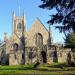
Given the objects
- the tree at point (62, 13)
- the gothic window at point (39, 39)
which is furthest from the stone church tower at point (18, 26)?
the tree at point (62, 13)

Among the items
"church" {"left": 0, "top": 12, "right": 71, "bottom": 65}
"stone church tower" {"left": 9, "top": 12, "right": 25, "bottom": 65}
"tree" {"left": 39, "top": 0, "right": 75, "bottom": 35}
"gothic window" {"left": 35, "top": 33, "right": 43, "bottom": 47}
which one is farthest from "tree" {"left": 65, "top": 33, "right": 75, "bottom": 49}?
"tree" {"left": 39, "top": 0, "right": 75, "bottom": 35}

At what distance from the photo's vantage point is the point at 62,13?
38.0 m

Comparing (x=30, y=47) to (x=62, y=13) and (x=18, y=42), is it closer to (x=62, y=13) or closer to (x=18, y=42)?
(x=18, y=42)

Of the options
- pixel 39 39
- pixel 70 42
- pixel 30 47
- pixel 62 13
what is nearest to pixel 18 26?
pixel 39 39

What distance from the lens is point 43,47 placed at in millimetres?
85125

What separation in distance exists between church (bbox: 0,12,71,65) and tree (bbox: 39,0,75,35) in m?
42.8

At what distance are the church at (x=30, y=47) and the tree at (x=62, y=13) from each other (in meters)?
42.8

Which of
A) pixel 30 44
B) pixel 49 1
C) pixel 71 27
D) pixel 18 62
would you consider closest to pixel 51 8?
pixel 49 1

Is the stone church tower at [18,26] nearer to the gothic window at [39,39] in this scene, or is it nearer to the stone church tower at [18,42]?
the stone church tower at [18,42]

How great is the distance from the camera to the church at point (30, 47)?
82938 millimetres

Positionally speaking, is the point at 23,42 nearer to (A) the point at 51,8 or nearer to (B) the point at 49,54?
(B) the point at 49,54

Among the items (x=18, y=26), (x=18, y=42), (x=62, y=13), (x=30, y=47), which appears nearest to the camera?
(x=62, y=13)

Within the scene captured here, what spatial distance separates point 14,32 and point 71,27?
2448 inches

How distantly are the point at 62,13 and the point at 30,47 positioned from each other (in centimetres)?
4932
